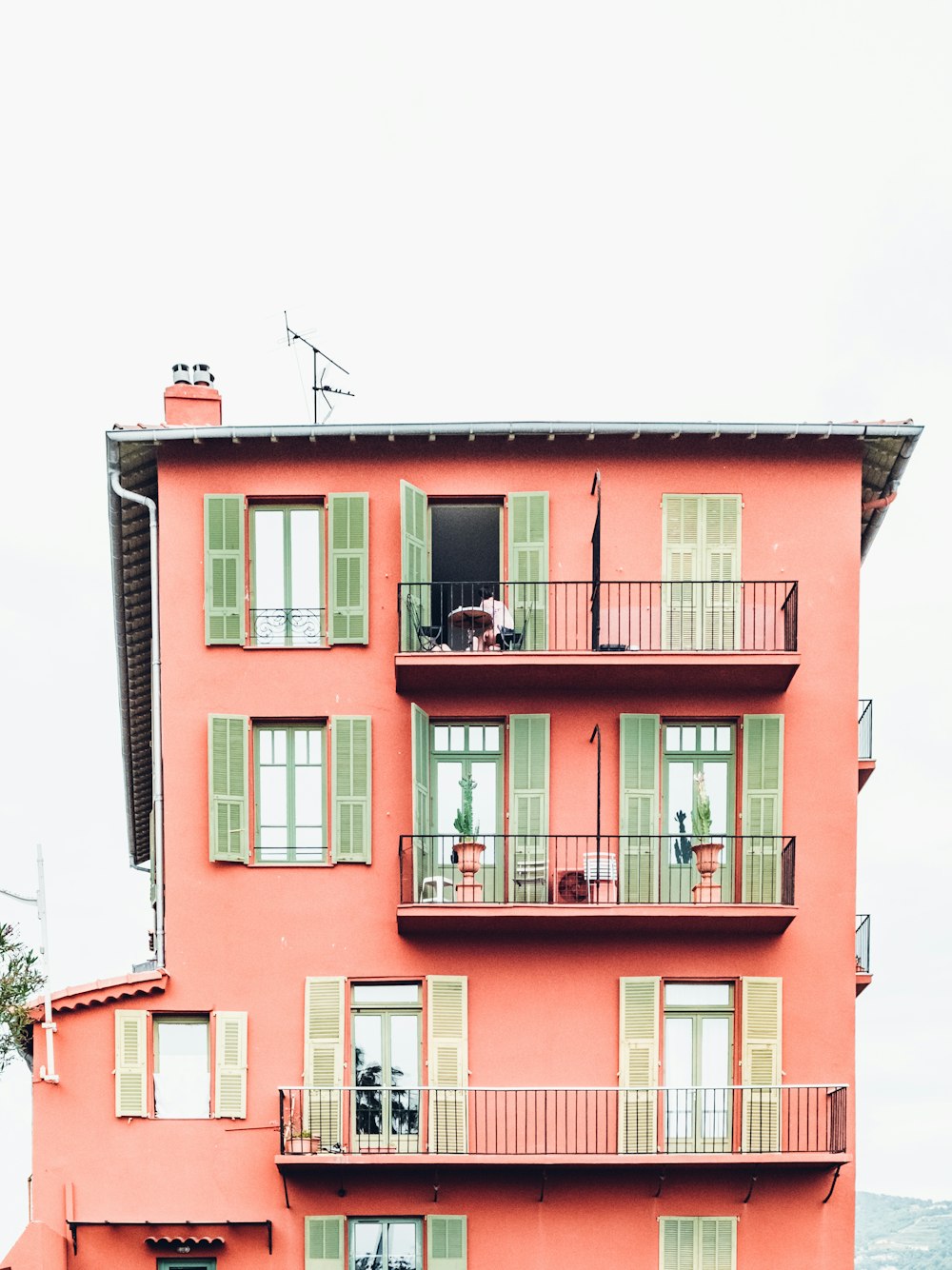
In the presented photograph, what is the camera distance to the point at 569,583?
2383cm

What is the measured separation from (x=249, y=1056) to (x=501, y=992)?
139 inches

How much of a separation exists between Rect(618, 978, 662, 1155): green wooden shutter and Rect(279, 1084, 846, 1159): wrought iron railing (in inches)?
0.7

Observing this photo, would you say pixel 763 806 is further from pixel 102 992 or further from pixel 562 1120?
pixel 102 992

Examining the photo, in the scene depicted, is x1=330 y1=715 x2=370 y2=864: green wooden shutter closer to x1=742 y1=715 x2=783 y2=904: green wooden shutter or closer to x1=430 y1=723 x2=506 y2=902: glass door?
x1=430 y1=723 x2=506 y2=902: glass door

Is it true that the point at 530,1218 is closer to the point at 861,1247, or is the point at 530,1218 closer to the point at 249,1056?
the point at 249,1056

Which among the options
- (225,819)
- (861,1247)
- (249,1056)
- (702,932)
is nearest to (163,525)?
(225,819)

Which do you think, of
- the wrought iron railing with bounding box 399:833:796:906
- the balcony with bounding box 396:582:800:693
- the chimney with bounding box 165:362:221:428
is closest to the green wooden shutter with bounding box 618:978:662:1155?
the wrought iron railing with bounding box 399:833:796:906

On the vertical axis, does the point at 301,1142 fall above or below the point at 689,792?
below

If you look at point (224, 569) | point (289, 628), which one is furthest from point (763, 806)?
point (224, 569)

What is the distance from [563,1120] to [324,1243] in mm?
3556

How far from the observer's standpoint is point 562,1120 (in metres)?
22.8

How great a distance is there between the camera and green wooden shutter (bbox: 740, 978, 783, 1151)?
894 inches

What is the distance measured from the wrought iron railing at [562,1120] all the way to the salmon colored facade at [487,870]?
46mm

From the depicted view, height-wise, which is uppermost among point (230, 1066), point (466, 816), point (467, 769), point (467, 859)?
point (467, 769)
